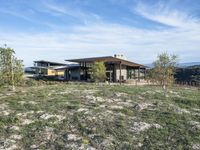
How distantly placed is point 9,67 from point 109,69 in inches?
1119

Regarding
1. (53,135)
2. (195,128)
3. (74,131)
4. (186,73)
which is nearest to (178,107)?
(195,128)

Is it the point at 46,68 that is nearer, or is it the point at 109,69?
the point at 109,69

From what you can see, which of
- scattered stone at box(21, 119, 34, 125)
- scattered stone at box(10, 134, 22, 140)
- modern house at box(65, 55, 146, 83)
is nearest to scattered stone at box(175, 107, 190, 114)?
scattered stone at box(21, 119, 34, 125)

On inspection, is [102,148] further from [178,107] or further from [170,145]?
[178,107]

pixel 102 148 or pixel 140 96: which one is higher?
pixel 140 96

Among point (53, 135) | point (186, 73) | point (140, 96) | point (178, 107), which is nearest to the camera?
point (53, 135)

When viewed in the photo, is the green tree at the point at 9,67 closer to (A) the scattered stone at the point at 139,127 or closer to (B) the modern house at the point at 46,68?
Answer: (A) the scattered stone at the point at 139,127

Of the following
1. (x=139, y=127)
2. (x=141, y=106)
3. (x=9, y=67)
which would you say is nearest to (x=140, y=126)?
(x=139, y=127)

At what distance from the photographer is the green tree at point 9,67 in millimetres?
23562

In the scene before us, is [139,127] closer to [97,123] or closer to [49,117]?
[97,123]

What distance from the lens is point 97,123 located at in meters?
12.5

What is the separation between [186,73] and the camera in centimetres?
8662

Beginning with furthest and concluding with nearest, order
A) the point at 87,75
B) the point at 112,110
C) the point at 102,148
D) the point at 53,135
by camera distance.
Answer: the point at 87,75 → the point at 112,110 → the point at 53,135 → the point at 102,148

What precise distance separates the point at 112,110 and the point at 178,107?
4.48 m
